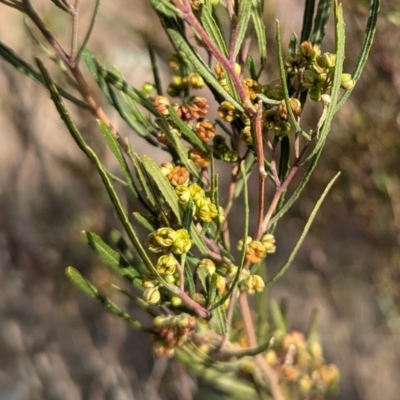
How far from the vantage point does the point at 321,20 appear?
0.40 metres

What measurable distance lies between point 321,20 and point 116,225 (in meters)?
0.92

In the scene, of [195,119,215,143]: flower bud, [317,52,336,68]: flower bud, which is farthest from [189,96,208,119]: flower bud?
[317,52,336,68]: flower bud

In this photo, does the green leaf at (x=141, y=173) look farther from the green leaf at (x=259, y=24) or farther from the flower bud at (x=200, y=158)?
the green leaf at (x=259, y=24)

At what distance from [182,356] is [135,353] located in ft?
3.80

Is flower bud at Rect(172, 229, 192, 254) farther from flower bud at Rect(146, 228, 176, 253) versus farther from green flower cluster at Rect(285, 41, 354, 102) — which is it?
green flower cluster at Rect(285, 41, 354, 102)

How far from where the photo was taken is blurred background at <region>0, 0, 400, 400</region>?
0.94 m

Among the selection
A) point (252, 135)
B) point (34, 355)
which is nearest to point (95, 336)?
point (34, 355)

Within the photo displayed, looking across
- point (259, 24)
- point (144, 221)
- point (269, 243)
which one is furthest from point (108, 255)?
point (259, 24)

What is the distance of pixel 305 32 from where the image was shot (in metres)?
A: 0.41

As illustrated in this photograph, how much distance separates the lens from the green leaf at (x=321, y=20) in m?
0.40

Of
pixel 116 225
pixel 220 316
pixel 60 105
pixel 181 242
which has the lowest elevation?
pixel 116 225

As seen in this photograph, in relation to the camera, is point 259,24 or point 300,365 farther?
point 300,365

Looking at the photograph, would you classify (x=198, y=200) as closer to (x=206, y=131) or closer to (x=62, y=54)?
(x=206, y=131)

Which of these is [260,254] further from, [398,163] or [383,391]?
[383,391]
